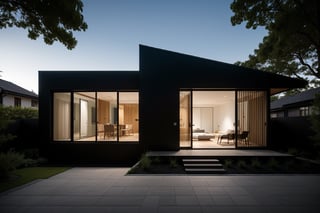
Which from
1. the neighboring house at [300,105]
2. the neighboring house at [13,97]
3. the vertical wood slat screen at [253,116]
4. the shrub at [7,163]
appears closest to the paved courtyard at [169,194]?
the shrub at [7,163]

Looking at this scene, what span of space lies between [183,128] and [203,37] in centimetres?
783

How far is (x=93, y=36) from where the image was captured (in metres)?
10.2

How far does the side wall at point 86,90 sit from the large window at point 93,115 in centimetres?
25

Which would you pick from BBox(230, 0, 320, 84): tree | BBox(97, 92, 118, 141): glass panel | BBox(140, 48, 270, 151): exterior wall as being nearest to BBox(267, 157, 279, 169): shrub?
BBox(140, 48, 270, 151): exterior wall

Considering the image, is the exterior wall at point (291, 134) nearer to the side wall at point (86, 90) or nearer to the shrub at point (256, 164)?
the shrub at point (256, 164)

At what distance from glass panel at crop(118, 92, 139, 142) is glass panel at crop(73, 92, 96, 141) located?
1.17 metres

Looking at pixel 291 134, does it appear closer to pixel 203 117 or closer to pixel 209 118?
pixel 209 118

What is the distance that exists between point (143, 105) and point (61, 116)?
12.1ft

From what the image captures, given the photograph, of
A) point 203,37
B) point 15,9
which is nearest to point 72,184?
point 15,9

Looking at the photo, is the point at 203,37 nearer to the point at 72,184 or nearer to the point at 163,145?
the point at 163,145

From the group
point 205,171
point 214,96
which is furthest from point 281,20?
point 205,171

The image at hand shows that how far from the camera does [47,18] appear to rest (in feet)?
Answer: 18.4

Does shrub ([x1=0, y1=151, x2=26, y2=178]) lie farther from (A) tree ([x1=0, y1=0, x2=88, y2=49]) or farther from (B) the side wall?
(A) tree ([x1=0, y1=0, x2=88, y2=49])

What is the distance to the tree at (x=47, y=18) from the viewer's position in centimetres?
533
